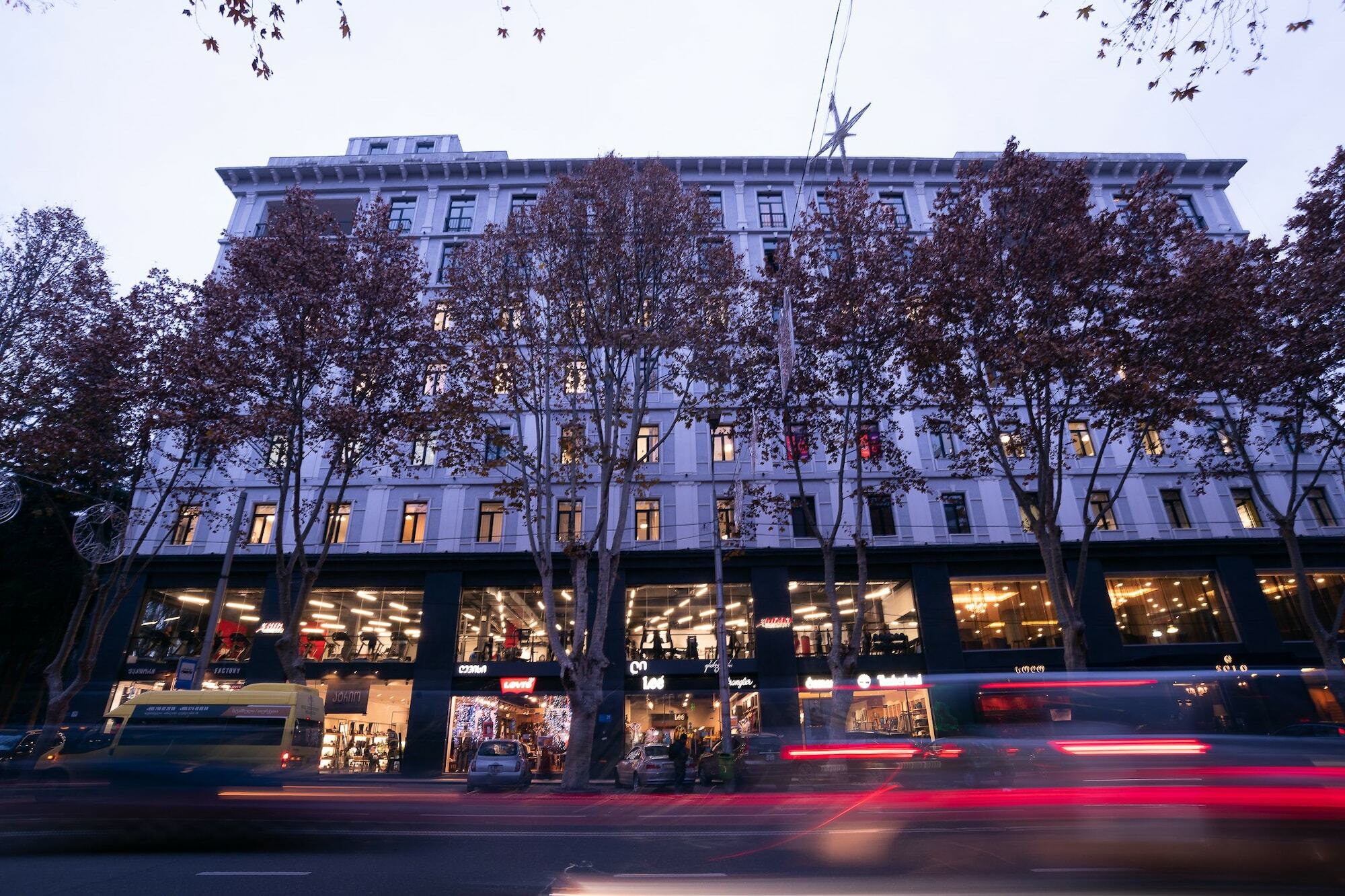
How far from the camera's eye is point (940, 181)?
33.8 meters

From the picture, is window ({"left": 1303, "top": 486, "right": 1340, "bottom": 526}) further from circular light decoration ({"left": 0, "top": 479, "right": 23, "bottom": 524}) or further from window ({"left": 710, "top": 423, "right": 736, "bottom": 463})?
circular light decoration ({"left": 0, "top": 479, "right": 23, "bottom": 524})

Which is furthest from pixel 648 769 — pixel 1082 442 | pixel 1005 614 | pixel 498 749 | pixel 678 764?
pixel 1082 442

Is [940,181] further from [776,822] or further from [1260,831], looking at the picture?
[1260,831]

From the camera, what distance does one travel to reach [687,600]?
2614cm

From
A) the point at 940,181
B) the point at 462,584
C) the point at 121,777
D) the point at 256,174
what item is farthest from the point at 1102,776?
the point at 256,174

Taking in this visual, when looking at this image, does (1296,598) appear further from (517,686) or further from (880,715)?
(517,686)

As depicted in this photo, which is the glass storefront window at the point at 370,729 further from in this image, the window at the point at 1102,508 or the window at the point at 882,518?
the window at the point at 1102,508

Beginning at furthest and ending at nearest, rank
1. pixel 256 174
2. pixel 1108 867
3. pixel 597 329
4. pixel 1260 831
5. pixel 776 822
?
pixel 256 174
pixel 597 329
pixel 776 822
pixel 1108 867
pixel 1260 831

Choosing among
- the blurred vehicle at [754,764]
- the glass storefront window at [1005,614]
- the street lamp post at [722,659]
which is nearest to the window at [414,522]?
the street lamp post at [722,659]

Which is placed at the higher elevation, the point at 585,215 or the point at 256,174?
the point at 256,174

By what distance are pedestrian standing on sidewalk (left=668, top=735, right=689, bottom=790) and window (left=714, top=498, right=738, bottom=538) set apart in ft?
27.6

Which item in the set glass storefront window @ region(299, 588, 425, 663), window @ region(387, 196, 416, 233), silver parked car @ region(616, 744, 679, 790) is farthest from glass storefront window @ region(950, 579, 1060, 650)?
window @ region(387, 196, 416, 233)

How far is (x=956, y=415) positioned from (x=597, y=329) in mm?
10876

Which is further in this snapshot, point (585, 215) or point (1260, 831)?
point (585, 215)
